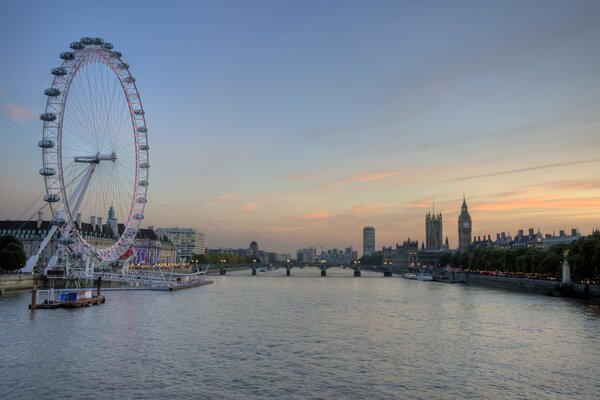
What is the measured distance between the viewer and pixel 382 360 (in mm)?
35156

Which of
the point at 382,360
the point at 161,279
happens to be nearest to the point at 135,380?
the point at 382,360

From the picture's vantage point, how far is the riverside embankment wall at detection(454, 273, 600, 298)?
83762mm

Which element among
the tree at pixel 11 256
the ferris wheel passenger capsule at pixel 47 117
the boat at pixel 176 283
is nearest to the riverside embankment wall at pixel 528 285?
the boat at pixel 176 283

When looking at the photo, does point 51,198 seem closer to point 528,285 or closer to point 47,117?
point 47,117

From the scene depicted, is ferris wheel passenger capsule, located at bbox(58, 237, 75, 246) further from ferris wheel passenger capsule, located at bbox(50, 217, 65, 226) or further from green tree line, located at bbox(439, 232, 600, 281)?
green tree line, located at bbox(439, 232, 600, 281)

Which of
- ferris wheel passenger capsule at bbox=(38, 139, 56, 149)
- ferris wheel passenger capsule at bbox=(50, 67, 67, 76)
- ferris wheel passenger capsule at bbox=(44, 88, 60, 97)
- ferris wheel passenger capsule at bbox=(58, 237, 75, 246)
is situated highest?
ferris wheel passenger capsule at bbox=(50, 67, 67, 76)

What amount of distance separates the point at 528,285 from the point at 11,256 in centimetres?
8658

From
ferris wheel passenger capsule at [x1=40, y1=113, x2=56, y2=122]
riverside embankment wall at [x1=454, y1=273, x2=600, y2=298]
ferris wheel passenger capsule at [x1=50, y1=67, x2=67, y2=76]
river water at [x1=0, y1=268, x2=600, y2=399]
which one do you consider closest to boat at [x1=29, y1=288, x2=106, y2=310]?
river water at [x1=0, y1=268, x2=600, y2=399]

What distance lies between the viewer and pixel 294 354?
120ft

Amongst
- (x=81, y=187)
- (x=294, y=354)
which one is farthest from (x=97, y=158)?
(x=294, y=354)

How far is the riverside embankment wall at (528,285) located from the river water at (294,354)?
74.0 ft

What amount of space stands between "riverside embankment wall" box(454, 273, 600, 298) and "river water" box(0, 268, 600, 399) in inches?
888

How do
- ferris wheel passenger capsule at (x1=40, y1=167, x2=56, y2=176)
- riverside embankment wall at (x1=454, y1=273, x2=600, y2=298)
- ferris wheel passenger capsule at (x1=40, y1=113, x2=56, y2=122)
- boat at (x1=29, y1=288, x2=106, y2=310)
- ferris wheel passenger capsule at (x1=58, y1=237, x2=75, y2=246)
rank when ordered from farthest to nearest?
riverside embankment wall at (x1=454, y1=273, x2=600, y2=298) < ferris wheel passenger capsule at (x1=58, y1=237, x2=75, y2=246) < ferris wheel passenger capsule at (x1=40, y1=167, x2=56, y2=176) < ferris wheel passenger capsule at (x1=40, y1=113, x2=56, y2=122) < boat at (x1=29, y1=288, x2=106, y2=310)

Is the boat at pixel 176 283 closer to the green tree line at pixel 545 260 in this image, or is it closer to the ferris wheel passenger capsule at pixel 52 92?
the ferris wheel passenger capsule at pixel 52 92
